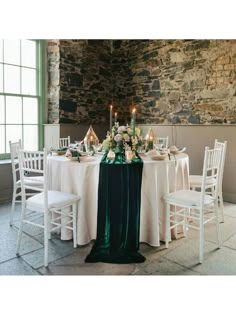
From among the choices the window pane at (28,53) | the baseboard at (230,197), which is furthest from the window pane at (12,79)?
the baseboard at (230,197)

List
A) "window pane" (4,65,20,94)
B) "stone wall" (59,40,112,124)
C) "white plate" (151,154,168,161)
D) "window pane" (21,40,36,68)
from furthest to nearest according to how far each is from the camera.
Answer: "stone wall" (59,40,112,124)
"window pane" (21,40,36,68)
"window pane" (4,65,20,94)
"white plate" (151,154,168,161)

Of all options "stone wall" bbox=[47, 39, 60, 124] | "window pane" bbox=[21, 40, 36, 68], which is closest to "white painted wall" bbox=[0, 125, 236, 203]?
"stone wall" bbox=[47, 39, 60, 124]

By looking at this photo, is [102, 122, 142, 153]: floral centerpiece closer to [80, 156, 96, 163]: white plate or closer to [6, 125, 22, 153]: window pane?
[80, 156, 96, 163]: white plate

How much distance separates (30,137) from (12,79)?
1022 millimetres

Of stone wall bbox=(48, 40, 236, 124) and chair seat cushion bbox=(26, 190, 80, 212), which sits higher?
stone wall bbox=(48, 40, 236, 124)

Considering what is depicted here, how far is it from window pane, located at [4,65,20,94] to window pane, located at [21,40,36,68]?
0.69ft

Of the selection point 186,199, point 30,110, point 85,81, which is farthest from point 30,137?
point 186,199

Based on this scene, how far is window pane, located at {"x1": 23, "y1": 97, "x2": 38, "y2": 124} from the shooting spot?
4914 mm

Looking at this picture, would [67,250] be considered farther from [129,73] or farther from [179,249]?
[129,73]

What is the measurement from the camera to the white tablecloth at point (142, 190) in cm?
275

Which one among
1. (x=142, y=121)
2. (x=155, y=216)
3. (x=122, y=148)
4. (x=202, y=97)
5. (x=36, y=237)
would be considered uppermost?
(x=202, y=97)

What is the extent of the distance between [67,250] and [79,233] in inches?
7.6

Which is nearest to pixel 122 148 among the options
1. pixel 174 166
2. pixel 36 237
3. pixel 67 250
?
pixel 174 166
